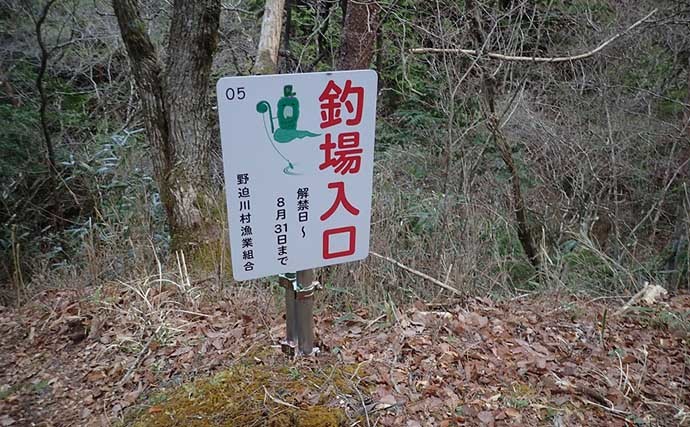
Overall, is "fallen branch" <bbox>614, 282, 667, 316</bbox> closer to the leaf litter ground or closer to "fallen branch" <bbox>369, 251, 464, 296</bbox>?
the leaf litter ground

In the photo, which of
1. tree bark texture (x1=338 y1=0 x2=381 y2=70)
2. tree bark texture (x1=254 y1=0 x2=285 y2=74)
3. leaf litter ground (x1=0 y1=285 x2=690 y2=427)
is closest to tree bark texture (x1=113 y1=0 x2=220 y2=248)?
leaf litter ground (x1=0 y1=285 x2=690 y2=427)

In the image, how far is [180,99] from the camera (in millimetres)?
4164

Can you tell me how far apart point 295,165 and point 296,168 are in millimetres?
12

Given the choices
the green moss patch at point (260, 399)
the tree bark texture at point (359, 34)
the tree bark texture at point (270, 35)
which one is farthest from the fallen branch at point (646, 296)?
the tree bark texture at point (270, 35)

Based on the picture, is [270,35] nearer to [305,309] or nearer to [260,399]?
[305,309]

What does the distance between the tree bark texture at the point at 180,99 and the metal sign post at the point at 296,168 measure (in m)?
2.38

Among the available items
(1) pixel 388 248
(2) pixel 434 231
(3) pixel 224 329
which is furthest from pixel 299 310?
(2) pixel 434 231

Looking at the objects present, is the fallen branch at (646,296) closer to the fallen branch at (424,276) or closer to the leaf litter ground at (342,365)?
the leaf litter ground at (342,365)

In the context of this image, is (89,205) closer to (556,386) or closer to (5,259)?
(5,259)

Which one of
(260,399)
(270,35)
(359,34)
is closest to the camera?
(260,399)

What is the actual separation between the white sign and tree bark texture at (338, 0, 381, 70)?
3.22 m

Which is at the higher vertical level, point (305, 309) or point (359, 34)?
point (359, 34)

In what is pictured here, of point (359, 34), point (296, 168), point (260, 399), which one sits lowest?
point (260, 399)

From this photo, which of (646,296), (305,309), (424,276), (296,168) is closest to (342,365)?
(305,309)
